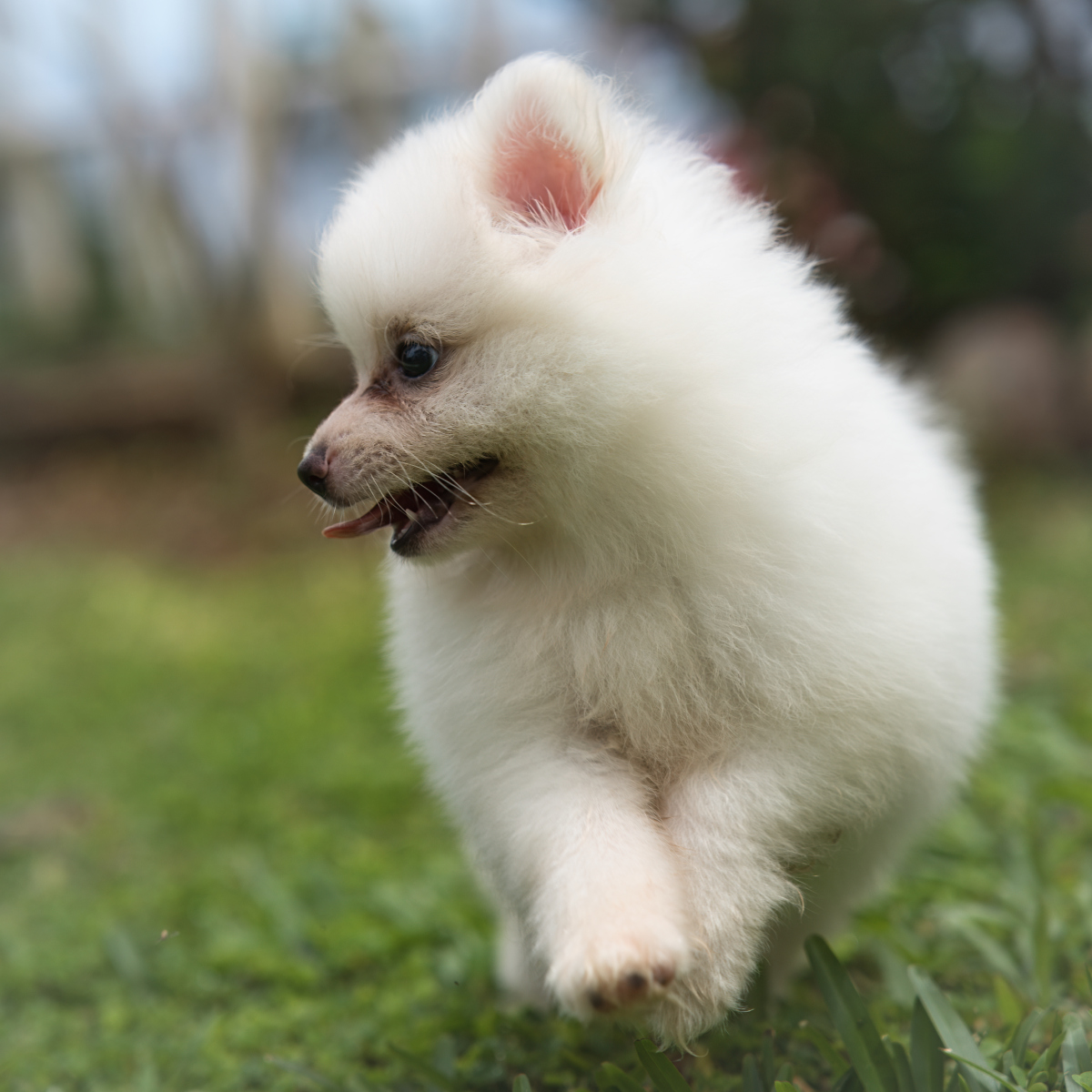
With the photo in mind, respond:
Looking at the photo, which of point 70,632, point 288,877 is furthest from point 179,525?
point 288,877

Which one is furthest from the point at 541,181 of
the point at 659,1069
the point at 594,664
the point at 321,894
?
the point at 321,894

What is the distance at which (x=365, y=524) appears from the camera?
7.23 feet

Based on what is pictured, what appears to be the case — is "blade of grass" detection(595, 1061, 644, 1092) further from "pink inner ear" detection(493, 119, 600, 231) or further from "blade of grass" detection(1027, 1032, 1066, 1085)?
"pink inner ear" detection(493, 119, 600, 231)

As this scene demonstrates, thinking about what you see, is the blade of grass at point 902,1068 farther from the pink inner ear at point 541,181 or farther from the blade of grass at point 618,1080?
the pink inner ear at point 541,181

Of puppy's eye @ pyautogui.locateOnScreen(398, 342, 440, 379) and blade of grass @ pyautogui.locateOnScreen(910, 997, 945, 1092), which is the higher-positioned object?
puppy's eye @ pyautogui.locateOnScreen(398, 342, 440, 379)

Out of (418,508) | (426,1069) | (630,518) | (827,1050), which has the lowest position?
(426,1069)

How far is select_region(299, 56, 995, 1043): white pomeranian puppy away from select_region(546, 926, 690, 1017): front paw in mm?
138

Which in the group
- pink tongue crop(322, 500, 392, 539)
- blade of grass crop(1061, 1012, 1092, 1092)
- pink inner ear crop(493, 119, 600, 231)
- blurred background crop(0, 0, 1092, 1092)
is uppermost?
Answer: pink inner ear crop(493, 119, 600, 231)

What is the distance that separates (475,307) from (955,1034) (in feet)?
5.46

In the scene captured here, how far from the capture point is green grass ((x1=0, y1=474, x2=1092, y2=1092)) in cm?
243

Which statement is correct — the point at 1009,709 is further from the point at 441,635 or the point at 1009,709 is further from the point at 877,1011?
the point at 441,635

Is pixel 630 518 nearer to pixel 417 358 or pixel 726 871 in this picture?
pixel 417 358

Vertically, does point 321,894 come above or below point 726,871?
below

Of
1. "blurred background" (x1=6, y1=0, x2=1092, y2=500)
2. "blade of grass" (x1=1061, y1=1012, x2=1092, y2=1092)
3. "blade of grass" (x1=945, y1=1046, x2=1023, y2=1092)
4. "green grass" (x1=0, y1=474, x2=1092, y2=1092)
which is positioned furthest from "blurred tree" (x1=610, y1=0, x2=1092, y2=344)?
"blade of grass" (x1=945, y1=1046, x2=1023, y2=1092)
